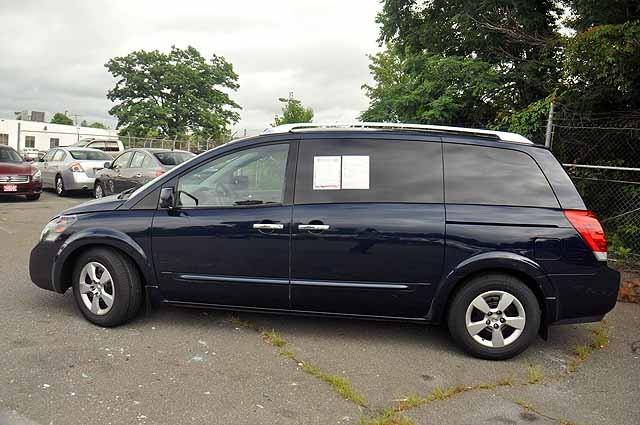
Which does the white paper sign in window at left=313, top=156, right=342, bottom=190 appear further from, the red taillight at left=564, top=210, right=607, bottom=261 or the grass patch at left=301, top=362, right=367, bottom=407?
the red taillight at left=564, top=210, right=607, bottom=261

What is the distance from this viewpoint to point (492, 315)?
385 centimetres

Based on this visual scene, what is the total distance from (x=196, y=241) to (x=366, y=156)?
1.54 metres

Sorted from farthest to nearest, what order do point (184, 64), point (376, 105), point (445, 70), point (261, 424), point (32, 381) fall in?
point (184, 64)
point (376, 105)
point (445, 70)
point (32, 381)
point (261, 424)

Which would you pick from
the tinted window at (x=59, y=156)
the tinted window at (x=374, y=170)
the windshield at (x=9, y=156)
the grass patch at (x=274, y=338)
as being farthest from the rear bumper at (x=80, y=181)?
the tinted window at (x=374, y=170)

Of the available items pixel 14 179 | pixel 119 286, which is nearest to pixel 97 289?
pixel 119 286

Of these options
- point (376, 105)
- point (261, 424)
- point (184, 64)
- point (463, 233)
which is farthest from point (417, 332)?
point (184, 64)

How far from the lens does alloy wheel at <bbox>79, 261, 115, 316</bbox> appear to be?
4.27m

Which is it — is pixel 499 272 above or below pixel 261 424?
above

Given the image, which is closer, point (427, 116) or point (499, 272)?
point (499, 272)

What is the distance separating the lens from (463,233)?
150 inches

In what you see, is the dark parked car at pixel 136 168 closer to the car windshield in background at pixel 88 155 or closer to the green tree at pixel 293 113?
the car windshield in background at pixel 88 155

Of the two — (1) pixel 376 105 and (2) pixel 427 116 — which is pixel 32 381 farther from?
(1) pixel 376 105

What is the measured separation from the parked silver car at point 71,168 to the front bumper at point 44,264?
1026cm

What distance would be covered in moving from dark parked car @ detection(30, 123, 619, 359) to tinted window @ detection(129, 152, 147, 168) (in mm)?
7885
